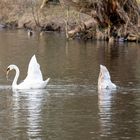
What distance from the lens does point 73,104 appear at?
2445 centimetres

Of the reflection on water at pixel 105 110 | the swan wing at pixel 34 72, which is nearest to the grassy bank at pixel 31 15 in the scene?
the swan wing at pixel 34 72

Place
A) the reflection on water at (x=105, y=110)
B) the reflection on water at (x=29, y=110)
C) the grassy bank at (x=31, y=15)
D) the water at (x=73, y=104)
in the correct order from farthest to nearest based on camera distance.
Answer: the grassy bank at (x=31, y=15), the reflection on water at (x=29, y=110), the reflection on water at (x=105, y=110), the water at (x=73, y=104)

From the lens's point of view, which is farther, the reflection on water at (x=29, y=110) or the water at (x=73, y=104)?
the reflection on water at (x=29, y=110)

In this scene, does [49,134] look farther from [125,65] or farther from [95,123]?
[125,65]

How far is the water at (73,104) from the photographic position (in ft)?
63.8

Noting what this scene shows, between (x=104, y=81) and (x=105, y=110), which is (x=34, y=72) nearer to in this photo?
(x=104, y=81)

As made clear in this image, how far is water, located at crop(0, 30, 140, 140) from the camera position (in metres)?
19.4

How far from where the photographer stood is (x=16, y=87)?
28.5 m

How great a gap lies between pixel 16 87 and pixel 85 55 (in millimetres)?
19738

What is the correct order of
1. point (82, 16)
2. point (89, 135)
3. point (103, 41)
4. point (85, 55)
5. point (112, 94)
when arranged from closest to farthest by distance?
point (89, 135) → point (112, 94) → point (85, 55) → point (103, 41) → point (82, 16)

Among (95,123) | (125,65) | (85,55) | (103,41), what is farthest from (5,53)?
(95,123)

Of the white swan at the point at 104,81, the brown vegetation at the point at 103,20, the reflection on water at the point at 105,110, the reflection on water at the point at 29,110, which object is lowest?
the reflection on water at the point at 105,110

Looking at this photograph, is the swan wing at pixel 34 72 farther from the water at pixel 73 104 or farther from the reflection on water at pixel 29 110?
the reflection on water at pixel 29 110

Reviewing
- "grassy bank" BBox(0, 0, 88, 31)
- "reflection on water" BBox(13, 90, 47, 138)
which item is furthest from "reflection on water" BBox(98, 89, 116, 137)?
"grassy bank" BBox(0, 0, 88, 31)
